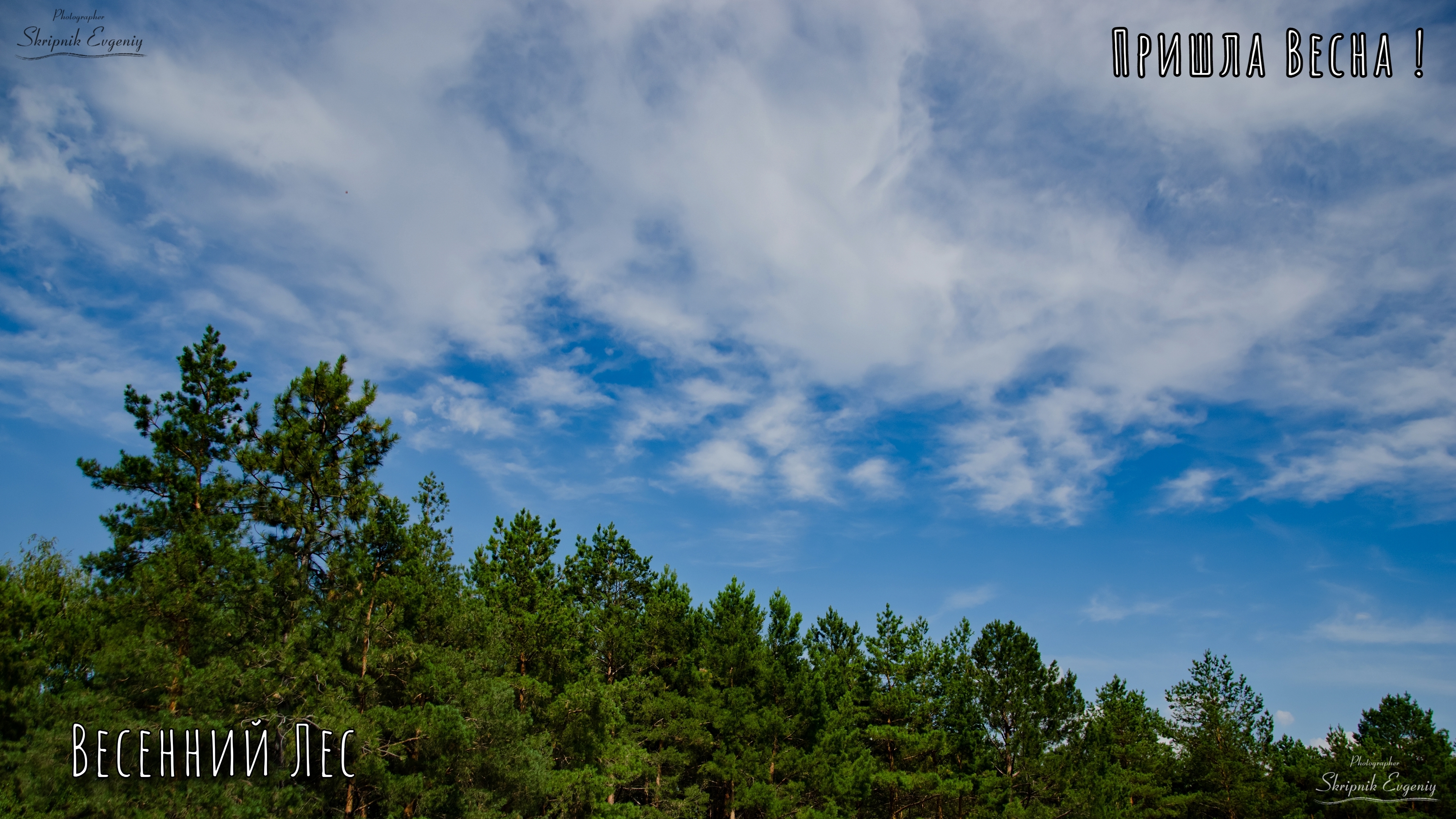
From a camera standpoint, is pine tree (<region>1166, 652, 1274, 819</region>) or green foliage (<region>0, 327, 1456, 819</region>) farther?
pine tree (<region>1166, 652, 1274, 819</region>)

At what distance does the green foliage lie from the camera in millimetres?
18438

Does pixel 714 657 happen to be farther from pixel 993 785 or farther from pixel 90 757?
pixel 90 757

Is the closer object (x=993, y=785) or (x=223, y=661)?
(x=223, y=661)

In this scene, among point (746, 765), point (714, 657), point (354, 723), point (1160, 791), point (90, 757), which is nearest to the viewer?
point (90, 757)

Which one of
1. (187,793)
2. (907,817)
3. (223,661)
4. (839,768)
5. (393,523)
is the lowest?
(907,817)

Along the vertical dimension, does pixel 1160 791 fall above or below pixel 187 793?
below

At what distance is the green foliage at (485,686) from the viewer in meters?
18.4

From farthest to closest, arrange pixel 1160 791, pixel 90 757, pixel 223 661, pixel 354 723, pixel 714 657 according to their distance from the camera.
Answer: pixel 1160 791
pixel 714 657
pixel 354 723
pixel 223 661
pixel 90 757

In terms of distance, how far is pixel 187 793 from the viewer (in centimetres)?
1731

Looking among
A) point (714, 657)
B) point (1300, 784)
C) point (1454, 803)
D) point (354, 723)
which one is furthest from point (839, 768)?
point (1454, 803)

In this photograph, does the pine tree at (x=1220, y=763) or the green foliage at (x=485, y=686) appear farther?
the pine tree at (x=1220, y=763)

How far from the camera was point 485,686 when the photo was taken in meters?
24.0

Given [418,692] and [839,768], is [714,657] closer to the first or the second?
[839,768]

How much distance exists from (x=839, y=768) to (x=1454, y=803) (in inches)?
1151
